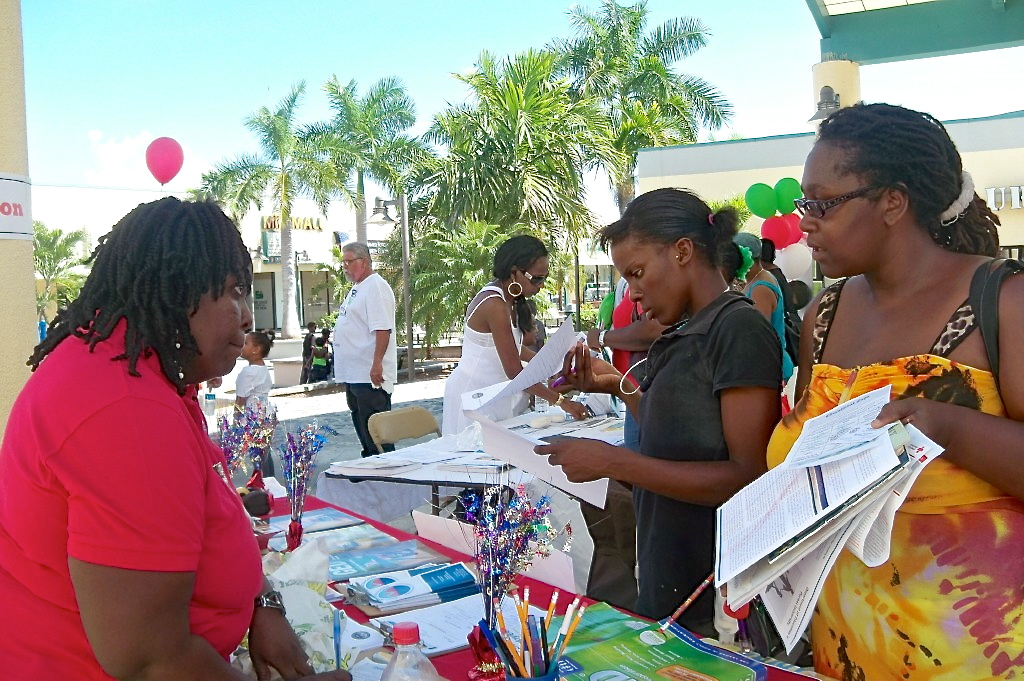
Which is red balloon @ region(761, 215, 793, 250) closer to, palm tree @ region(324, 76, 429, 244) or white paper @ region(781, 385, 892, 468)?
white paper @ region(781, 385, 892, 468)

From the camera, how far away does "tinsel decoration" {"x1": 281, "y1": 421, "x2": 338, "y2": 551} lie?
8.06 ft

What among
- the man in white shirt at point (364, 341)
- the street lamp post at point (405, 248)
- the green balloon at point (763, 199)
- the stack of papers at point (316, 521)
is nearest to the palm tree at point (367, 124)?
the street lamp post at point (405, 248)

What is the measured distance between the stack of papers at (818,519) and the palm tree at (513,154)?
46.3 ft

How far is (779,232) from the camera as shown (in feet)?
25.6

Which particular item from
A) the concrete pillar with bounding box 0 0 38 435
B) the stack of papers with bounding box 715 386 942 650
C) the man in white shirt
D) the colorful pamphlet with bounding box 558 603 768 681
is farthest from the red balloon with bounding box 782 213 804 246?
the stack of papers with bounding box 715 386 942 650

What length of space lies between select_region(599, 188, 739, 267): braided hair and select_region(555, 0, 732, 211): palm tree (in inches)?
859

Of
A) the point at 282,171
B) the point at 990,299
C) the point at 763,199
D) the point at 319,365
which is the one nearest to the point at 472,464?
the point at 990,299

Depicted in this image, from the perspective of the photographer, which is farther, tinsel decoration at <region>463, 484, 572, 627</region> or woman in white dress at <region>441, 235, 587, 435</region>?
woman in white dress at <region>441, 235, 587, 435</region>

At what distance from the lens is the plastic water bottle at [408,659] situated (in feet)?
4.28

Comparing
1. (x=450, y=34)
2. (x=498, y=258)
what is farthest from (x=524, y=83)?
(x=450, y=34)

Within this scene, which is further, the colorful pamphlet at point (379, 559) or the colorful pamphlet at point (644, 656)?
the colorful pamphlet at point (379, 559)

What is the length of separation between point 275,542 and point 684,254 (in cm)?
146

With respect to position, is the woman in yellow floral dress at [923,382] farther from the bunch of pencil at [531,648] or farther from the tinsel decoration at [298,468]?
the tinsel decoration at [298,468]

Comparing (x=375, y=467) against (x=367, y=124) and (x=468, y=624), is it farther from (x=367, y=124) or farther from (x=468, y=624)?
(x=367, y=124)
